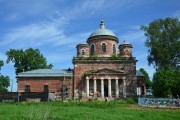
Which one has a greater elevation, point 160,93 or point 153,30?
point 153,30

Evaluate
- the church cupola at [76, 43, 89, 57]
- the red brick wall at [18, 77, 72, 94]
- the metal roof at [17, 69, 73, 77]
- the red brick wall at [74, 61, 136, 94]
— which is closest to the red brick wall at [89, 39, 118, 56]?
the church cupola at [76, 43, 89, 57]

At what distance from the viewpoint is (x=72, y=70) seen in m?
46.5

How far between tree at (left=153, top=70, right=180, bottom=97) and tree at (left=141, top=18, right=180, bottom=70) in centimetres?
389

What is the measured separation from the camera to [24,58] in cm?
5478

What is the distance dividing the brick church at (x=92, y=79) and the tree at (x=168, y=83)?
24.2 feet

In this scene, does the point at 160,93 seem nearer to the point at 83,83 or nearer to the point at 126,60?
the point at 126,60

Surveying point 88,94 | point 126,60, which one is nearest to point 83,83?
point 88,94

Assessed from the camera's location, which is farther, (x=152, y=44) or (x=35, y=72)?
(x=35, y=72)

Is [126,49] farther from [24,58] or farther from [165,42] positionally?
[24,58]

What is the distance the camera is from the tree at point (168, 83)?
35188 mm

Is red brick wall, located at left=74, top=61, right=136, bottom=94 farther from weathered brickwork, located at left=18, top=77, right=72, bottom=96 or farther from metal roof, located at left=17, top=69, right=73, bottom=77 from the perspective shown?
weathered brickwork, located at left=18, top=77, right=72, bottom=96

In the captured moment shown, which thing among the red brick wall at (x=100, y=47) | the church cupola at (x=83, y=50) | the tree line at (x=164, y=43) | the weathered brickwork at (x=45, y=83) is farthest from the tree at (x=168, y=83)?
the weathered brickwork at (x=45, y=83)

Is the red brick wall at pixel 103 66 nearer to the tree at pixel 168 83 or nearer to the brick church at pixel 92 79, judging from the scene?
the brick church at pixel 92 79

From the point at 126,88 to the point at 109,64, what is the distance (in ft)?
16.0
